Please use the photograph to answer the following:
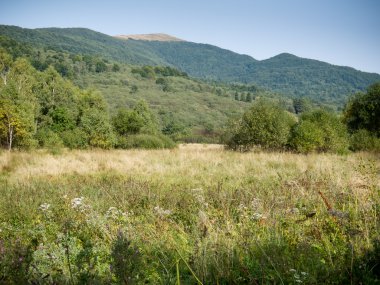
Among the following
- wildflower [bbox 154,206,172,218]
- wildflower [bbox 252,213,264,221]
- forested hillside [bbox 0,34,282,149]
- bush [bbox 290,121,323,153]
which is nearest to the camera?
wildflower [bbox 252,213,264,221]

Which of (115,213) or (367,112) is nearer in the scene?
(115,213)

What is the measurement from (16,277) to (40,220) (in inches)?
119

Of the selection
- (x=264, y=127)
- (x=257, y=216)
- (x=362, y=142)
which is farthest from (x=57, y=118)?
(x=257, y=216)

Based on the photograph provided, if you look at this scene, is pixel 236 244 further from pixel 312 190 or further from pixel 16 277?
pixel 312 190

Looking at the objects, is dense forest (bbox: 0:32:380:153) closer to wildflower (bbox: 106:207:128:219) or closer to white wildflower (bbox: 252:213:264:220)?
wildflower (bbox: 106:207:128:219)

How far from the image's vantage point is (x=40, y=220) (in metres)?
5.94

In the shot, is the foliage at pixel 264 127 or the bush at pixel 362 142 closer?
the foliage at pixel 264 127

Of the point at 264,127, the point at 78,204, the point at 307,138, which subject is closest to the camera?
the point at 78,204

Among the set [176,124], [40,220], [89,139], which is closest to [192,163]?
[40,220]

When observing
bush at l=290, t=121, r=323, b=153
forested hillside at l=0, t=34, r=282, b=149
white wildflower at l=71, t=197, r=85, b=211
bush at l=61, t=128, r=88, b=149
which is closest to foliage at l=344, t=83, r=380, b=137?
forested hillside at l=0, t=34, r=282, b=149

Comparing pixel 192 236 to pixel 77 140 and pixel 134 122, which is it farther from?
pixel 134 122

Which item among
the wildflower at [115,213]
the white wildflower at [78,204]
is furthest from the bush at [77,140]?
the wildflower at [115,213]

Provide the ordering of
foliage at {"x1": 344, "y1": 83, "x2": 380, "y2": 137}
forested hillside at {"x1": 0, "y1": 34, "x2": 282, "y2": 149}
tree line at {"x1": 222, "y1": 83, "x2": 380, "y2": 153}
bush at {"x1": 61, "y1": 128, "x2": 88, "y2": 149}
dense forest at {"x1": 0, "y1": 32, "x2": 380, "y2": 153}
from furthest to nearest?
bush at {"x1": 61, "y1": 128, "x2": 88, "y2": 149} → foliage at {"x1": 344, "y1": 83, "x2": 380, "y2": 137} → forested hillside at {"x1": 0, "y1": 34, "x2": 282, "y2": 149} → dense forest at {"x1": 0, "y1": 32, "x2": 380, "y2": 153} → tree line at {"x1": 222, "y1": 83, "x2": 380, "y2": 153}

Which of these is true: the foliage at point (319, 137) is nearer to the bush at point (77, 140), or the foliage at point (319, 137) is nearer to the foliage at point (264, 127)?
the foliage at point (264, 127)
